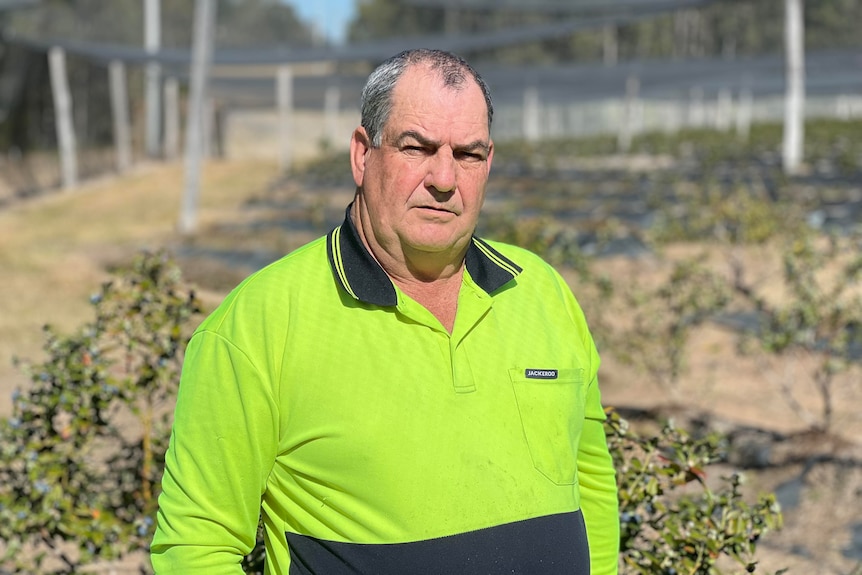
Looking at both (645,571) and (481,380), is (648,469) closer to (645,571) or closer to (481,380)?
(645,571)

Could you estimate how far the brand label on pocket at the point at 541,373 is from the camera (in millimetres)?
1539

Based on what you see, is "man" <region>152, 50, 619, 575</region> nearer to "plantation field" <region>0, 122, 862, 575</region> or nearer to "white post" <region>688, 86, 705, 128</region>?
"plantation field" <region>0, 122, 862, 575</region>

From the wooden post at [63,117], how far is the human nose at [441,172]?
61.5 ft

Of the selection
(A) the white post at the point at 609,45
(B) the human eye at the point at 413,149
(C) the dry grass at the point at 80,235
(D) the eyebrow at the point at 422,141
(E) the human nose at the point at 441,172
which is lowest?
(C) the dry grass at the point at 80,235

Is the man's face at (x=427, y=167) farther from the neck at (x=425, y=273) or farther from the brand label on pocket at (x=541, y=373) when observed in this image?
the brand label on pocket at (x=541, y=373)

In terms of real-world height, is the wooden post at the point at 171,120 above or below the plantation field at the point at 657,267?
above

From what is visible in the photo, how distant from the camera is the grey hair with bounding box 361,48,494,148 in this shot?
4.79 feet

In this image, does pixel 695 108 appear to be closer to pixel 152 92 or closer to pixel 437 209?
pixel 152 92

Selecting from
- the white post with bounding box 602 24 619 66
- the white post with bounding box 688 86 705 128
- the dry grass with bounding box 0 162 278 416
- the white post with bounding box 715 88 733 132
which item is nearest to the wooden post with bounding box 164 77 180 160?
the dry grass with bounding box 0 162 278 416

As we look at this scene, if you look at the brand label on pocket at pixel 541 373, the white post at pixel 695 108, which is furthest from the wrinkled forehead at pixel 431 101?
the white post at pixel 695 108

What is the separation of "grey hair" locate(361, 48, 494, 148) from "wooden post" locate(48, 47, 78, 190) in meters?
18.7

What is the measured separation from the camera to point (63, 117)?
18812mm

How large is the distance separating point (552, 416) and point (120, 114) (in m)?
22.0

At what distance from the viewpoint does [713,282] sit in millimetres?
5547
